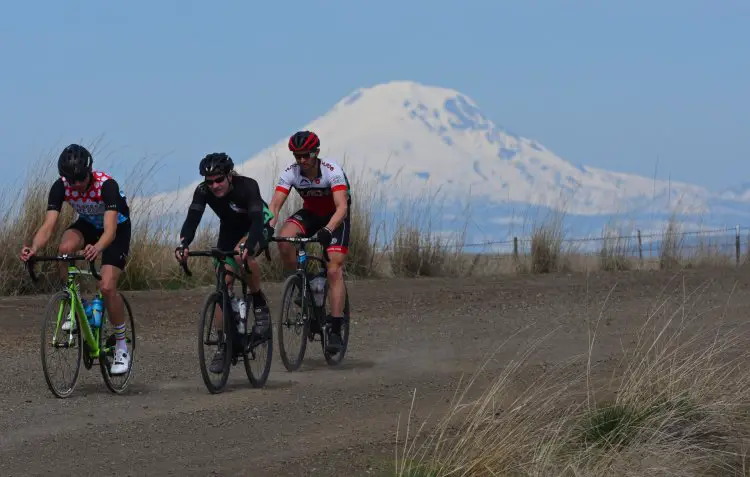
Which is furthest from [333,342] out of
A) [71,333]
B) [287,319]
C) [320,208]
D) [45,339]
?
[45,339]

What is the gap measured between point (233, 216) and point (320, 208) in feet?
4.40

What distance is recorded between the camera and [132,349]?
36.5 ft

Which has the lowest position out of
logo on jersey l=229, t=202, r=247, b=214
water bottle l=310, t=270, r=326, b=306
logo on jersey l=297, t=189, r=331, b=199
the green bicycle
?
the green bicycle

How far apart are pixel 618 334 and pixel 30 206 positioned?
7.45 meters

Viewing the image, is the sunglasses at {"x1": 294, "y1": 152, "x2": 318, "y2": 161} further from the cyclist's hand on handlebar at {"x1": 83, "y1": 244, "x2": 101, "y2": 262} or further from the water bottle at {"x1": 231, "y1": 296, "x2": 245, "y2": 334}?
the cyclist's hand on handlebar at {"x1": 83, "y1": 244, "x2": 101, "y2": 262}

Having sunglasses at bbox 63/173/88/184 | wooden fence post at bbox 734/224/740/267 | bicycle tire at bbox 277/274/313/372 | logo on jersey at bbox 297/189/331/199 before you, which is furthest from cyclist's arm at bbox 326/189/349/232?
wooden fence post at bbox 734/224/740/267

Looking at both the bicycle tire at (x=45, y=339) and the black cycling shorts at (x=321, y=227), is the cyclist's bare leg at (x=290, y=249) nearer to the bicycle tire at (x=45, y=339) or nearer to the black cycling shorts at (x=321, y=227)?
the black cycling shorts at (x=321, y=227)

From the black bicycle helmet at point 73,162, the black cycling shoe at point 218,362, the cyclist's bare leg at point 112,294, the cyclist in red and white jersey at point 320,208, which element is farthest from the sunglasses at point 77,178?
the cyclist in red and white jersey at point 320,208

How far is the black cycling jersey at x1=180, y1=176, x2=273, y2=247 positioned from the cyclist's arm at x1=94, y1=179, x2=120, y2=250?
1.85 feet

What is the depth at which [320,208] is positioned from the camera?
12.3 meters

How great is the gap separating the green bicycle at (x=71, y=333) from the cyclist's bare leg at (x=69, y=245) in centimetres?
5

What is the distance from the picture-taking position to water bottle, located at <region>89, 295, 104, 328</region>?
1055 cm

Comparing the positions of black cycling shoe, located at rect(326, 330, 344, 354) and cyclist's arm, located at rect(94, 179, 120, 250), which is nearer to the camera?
cyclist's arm, located at rect(94, 179, 120, 250)

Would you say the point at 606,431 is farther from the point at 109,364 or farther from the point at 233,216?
the point at 109,364
